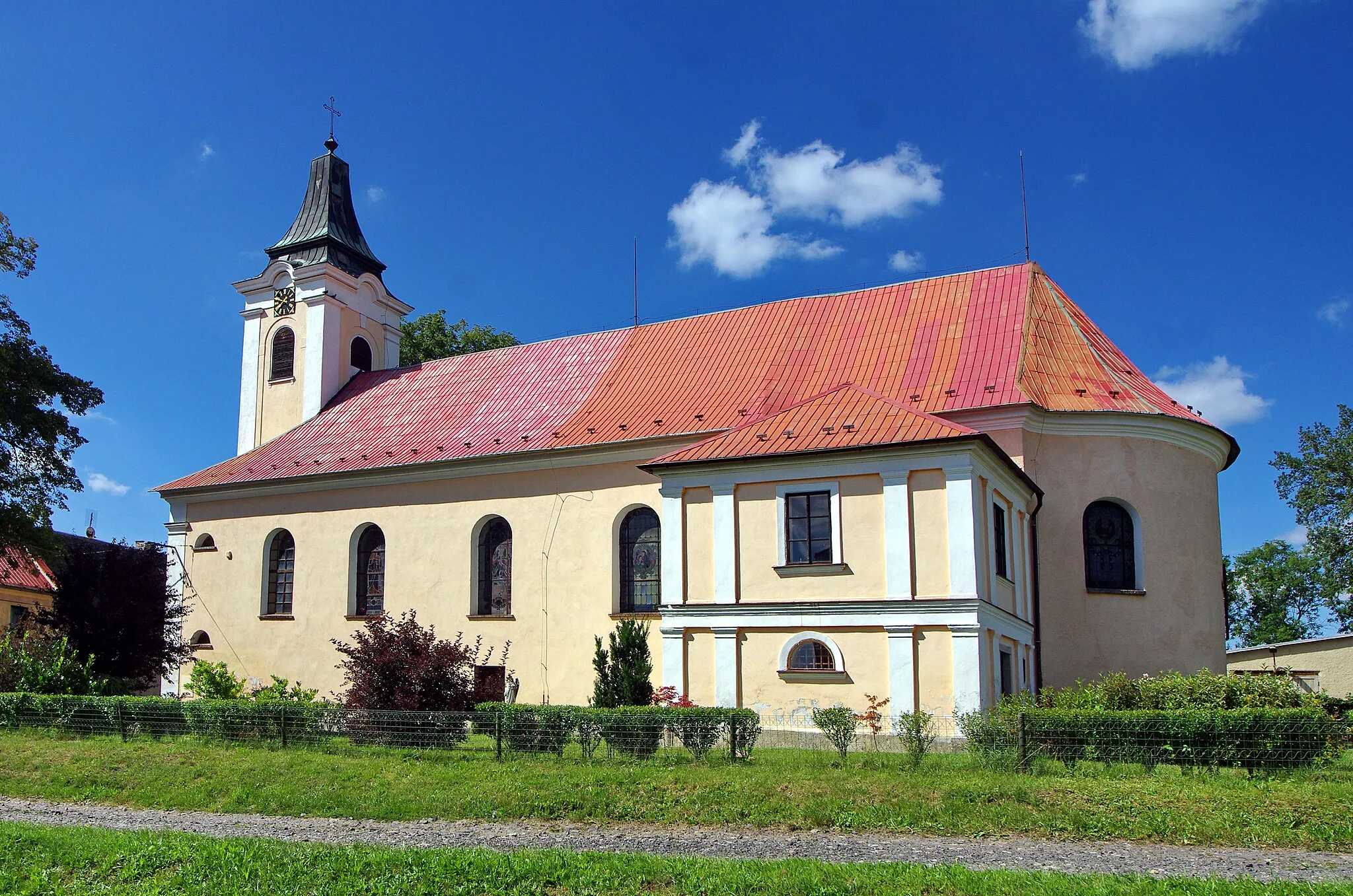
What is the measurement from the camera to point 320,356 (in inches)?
1326

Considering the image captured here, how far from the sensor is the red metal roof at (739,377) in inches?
950

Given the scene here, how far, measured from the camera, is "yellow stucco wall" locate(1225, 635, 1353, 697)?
32594 mm

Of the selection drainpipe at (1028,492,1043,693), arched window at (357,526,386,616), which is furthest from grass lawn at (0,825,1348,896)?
arched window at (357,526,386,616)

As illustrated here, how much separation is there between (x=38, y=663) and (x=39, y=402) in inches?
345

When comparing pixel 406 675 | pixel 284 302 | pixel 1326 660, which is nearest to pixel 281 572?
pixel 284 302

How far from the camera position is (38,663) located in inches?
862

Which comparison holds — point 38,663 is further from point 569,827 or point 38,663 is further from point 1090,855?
point 1090,855

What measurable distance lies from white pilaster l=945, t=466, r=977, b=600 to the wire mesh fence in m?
2.17

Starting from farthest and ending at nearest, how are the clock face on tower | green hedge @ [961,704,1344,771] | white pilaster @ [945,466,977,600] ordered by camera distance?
the clock face on tower < white pilaster @ [945,466,977,600] < green hedge @ [961,704,1344,771]

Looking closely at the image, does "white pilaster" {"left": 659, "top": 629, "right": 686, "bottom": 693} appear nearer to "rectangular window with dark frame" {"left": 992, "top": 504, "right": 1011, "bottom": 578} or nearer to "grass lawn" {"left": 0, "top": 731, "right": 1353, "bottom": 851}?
"grass lawn" {"left": 0, "top": 731, "right": 1353, "bottom": 851}

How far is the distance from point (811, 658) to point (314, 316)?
71.8ft

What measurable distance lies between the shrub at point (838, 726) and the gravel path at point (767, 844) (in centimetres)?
356

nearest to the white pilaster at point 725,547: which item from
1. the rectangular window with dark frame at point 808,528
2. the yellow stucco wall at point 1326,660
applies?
the rectangular window with dark frame at point 808,528

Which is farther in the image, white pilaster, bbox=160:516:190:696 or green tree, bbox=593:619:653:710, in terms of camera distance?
white pilaster, bbox=160:516:190:696
